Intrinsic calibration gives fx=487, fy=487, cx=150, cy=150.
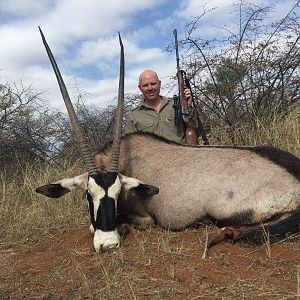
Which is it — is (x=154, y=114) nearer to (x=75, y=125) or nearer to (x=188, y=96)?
(x=188, y=96)

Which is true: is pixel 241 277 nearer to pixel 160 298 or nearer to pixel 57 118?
pixel 160 298

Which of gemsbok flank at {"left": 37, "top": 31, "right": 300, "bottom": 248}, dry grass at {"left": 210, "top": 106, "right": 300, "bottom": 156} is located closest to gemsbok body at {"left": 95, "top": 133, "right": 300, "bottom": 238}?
gemsbok flank at {"left": 37, "top": 31, "right": 300, "bottom": 248}

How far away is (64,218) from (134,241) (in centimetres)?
139

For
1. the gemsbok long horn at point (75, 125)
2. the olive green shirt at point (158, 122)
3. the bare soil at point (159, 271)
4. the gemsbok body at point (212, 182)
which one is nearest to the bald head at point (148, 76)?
the olive green shirt at point (158, 122)

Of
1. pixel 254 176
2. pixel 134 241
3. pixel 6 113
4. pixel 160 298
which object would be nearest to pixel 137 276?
pixel 160 298

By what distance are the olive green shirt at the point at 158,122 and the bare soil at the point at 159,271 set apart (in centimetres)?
198

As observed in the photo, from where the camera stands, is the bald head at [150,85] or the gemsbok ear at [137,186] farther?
the bald head at [150,85]

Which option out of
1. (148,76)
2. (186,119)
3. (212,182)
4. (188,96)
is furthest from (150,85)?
(212,182)

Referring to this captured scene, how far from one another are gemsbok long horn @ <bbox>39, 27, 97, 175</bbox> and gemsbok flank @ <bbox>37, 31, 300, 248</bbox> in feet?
0.73

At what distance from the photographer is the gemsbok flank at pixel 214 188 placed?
3.50 metres

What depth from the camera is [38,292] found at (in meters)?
2.75

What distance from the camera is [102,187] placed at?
3.57m

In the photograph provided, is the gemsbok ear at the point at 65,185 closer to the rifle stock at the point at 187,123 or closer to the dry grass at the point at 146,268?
the dry grass at the point at 146,268

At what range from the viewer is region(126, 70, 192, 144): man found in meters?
5.52
